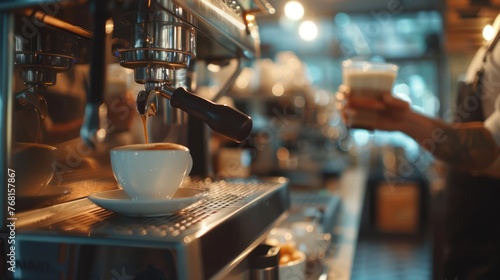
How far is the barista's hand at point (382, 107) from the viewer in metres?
1.37

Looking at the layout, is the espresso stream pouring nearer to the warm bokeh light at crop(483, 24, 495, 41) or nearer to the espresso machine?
the espresso machine

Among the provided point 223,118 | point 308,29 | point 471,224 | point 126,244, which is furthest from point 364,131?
point 126,244

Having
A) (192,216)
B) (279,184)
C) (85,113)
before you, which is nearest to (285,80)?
(279,184)

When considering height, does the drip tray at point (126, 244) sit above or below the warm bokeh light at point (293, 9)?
below

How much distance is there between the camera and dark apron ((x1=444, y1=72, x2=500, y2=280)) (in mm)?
1437

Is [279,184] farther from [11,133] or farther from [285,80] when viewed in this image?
[285,80]

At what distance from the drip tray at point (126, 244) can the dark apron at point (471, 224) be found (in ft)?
3.42

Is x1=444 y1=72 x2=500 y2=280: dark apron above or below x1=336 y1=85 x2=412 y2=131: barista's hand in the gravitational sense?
below

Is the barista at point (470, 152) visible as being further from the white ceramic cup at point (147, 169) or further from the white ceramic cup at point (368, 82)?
the white ceramic cup at point (147, 169)

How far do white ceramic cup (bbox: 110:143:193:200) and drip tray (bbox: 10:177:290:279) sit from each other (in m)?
0.04

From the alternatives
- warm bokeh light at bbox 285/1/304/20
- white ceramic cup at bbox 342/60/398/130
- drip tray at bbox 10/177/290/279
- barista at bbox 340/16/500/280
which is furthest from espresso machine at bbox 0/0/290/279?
warm bokeh light at bbox 285/1/304/20

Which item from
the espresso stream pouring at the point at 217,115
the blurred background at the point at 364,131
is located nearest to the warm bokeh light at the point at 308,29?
the blurred background at the point at 364,131

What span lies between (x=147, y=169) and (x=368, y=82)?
33.8 inches

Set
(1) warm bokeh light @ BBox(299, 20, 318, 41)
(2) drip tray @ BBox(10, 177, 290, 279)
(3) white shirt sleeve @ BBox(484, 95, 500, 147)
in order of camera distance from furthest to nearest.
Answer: (1) warm bokeh light @ BBox(299, 20, 318, 41) < (3) white shirt sleeve @ BBox(484, 95, 500, 147) < (2) drip tray @ BBox(10, 177, 290, 279)
